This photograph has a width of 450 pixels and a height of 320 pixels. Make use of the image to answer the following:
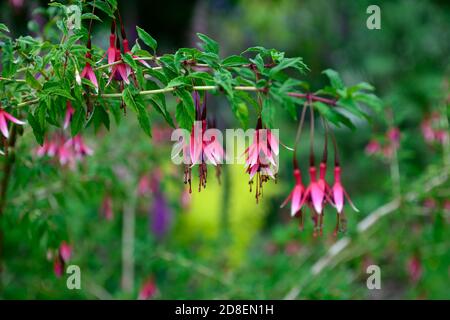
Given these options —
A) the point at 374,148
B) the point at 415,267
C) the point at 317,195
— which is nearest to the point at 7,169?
the point at 317,195

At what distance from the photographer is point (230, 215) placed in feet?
13.5

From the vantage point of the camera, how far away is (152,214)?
3.21 m

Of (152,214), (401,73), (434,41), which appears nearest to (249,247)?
(152,214)

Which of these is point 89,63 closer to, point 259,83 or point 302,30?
point 259,83

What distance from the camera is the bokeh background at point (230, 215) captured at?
1.57 m

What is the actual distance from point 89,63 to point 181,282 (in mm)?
1139

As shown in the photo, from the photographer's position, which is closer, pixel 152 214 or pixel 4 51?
pixel 4 51

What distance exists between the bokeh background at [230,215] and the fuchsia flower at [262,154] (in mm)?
164

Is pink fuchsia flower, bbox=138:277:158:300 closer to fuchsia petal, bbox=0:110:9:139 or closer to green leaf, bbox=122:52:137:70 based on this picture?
fuchsia petal, bbox=0:110:9:139

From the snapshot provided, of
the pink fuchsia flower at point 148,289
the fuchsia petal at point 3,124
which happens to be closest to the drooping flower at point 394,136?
the pink fuchsia flower at point 148,289

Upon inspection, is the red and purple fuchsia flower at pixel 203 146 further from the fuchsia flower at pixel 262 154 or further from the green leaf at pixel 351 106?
the green leaf at pixel 351 106

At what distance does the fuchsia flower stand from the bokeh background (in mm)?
164

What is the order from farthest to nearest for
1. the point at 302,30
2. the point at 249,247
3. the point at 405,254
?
the point at 302,30 → the point at 249,247 → the point at 405,254
